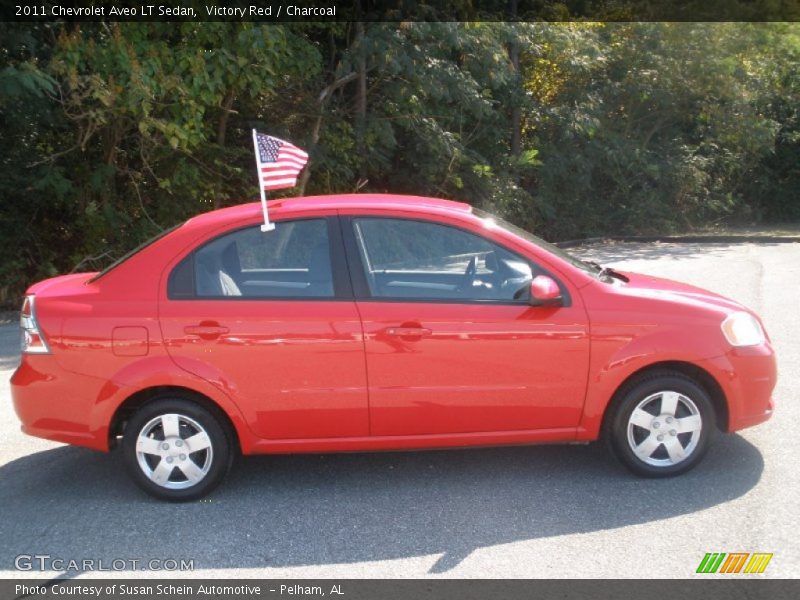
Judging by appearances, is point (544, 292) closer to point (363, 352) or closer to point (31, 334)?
point (363, 352)

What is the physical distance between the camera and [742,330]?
5.17 m

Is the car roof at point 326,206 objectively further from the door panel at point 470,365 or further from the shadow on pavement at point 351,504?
the shadow on pavement at point 351,504

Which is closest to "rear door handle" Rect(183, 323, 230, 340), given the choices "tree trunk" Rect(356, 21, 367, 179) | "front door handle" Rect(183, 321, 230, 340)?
"front door handle" Rect(183, 321, 230, 340)

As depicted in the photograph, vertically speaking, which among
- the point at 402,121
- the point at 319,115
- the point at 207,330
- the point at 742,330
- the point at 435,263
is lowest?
the point at 742,330

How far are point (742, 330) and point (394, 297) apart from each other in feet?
6.78

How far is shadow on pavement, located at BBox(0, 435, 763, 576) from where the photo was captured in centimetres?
441

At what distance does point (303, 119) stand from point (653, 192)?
31.4ft

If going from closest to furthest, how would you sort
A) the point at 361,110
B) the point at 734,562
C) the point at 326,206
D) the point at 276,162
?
the point at 734,562
the point at 326,206
the point at 276,162
the point at 361,110

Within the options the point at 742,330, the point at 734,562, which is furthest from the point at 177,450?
the point at 742,330

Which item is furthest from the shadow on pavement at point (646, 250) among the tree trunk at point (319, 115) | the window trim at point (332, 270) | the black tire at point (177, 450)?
the black tire at point (177, 450)

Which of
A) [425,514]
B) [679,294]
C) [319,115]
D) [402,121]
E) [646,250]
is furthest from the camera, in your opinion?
[646,250]

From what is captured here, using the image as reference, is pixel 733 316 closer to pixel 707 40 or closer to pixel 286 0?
pixel 286 0

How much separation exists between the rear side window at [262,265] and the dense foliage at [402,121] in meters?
6.82

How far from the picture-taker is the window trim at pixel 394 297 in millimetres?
4941
